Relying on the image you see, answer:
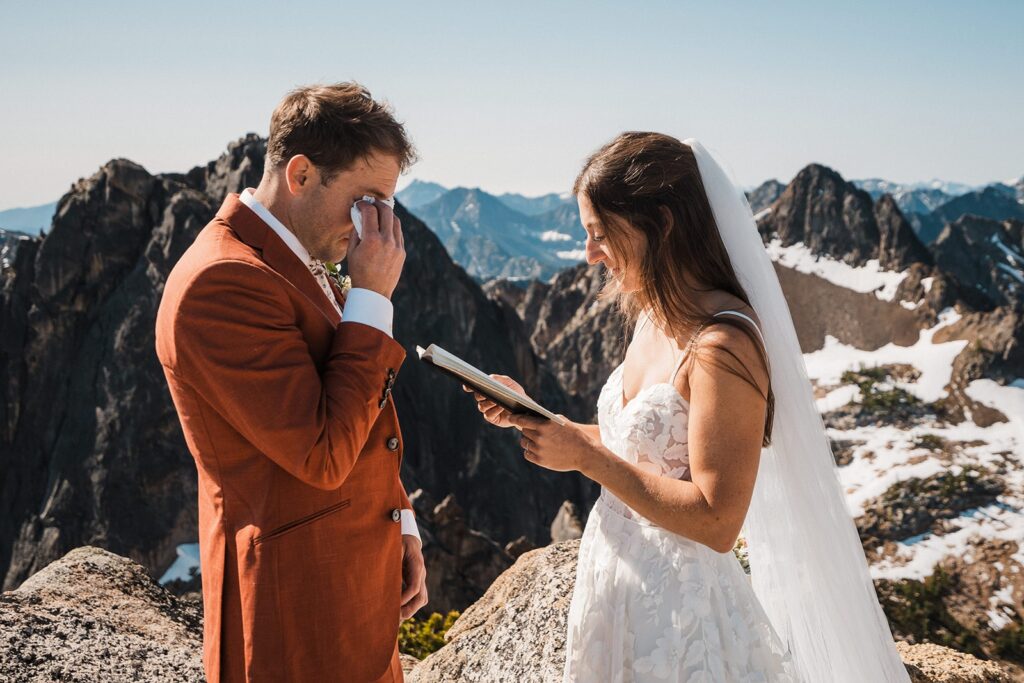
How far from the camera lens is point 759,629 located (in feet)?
10.1

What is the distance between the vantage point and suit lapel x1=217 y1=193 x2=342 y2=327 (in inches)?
107

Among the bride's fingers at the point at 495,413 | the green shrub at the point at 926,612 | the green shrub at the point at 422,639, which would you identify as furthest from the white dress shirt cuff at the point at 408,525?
the green shrub at the point at 926,612

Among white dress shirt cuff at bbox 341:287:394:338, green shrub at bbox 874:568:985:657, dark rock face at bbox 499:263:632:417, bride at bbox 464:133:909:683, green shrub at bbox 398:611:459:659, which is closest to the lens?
white dress shirt cuff at bbox 341:287:394:338

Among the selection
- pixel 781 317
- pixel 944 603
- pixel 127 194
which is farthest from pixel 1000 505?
pixel 127 194

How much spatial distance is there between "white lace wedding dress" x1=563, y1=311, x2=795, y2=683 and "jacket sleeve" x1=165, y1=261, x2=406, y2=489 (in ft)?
3.82

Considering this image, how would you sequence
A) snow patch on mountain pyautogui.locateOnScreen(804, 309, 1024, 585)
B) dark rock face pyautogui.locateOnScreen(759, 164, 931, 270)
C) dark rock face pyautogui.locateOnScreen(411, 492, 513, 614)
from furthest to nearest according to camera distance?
dark rock face pyautogui.locateOnScreen(759, 164, 931, 270) < snow patch on mountain pyautogui.locateOnScreen(804, 309, 1024, 585) < dark rock face pyautogui.locateOnScreen(411, 492, 513, 614)

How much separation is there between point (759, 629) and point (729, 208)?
170 centimetres

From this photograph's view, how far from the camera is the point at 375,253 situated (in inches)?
105

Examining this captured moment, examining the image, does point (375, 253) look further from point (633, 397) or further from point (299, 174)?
point (633, 397)

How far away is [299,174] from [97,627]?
358cm

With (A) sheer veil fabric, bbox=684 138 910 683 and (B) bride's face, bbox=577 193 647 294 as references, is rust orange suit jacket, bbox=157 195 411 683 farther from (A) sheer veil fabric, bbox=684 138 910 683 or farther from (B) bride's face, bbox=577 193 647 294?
(A) sheer veil fabric, bbox=684 138 910 683

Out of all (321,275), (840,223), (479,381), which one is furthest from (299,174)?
(840,223)

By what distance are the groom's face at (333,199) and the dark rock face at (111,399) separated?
41.6 meters

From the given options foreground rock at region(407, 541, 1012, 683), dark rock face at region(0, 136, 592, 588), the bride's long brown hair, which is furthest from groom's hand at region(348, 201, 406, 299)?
dark rock face at region(0, 136, 592, 588)
